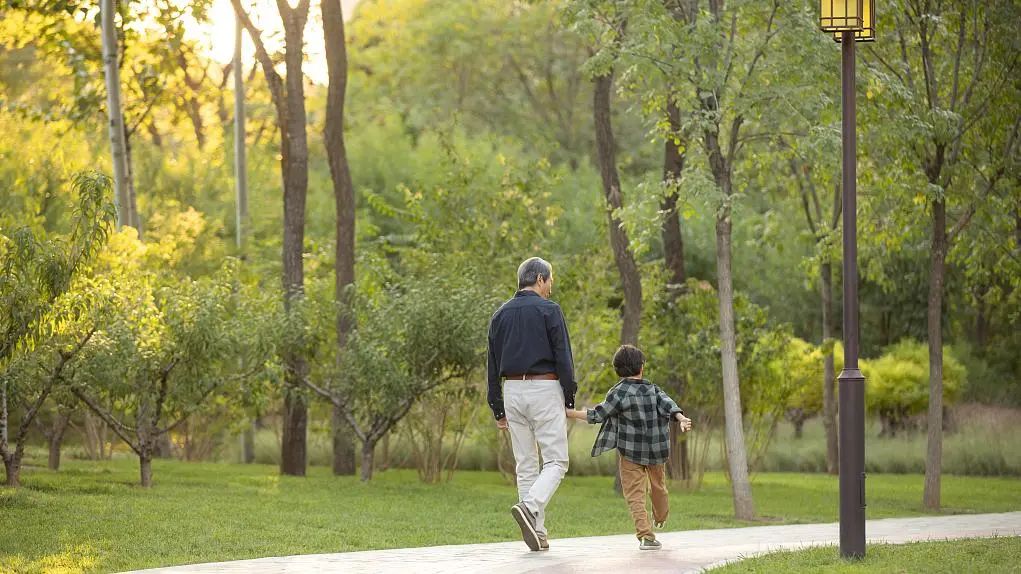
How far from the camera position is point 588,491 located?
60.3 feet

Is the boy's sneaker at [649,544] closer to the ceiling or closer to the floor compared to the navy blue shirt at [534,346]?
closer to the floor

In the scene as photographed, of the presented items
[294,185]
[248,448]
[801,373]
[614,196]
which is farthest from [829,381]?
[248,448]

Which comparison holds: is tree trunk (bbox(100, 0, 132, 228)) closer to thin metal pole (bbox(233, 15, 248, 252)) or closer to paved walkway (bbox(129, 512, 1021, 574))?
thin metal pole (bbox(233, 15, 248, 252))

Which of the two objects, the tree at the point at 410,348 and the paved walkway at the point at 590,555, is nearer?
the paved walkway at the point at 590,555

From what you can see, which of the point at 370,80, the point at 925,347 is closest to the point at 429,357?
the point at 925,347

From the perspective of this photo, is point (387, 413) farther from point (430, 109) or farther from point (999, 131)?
point (430, 109)

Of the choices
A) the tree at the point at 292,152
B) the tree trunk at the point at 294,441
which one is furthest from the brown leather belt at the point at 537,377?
the tree trunk at the point at 294,441

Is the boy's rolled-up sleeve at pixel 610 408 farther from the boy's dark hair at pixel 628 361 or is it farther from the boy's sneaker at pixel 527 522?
the boy's sneaker at pixel 527 522

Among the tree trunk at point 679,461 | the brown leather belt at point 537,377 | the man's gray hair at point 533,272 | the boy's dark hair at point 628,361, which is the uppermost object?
the man's gray hair at point 533,272

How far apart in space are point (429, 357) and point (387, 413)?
877 mm

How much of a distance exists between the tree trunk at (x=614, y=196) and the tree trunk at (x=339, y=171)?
3.91m

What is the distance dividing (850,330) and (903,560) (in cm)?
150

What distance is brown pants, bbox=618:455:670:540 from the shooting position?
993 cm

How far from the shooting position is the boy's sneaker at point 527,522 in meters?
9.47
